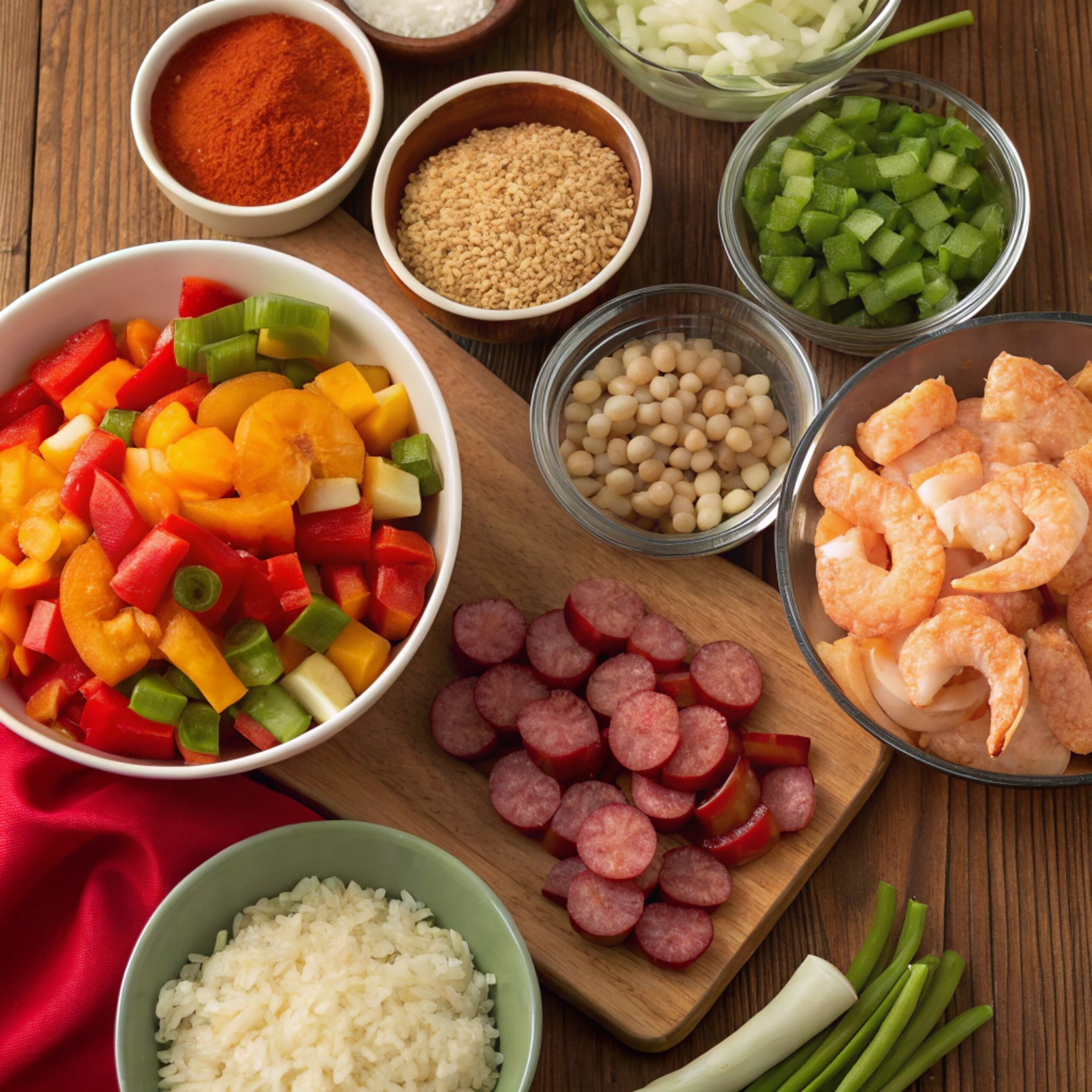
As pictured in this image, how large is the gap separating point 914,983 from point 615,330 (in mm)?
1223

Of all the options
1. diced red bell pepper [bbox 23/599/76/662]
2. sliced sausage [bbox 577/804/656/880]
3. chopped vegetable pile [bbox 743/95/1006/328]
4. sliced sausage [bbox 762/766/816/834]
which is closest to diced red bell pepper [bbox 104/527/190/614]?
diced red bell pepper [bbox 23/599/76/662]

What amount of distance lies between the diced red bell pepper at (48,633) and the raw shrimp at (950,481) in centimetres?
127

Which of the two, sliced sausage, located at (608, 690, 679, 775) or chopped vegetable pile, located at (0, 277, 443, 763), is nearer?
chopped vegetable pile, located at (0, 277, 443, 763)

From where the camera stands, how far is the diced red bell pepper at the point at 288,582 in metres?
1.67

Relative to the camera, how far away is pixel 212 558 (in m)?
1.63

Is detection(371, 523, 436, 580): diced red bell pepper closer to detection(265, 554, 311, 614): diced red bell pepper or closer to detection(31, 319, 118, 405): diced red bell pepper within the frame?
detection(265, 554, 311, 614): diced red bell pepper

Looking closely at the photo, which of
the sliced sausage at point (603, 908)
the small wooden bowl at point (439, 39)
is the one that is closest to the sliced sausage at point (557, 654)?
the sliced sausage at point (603, 908)

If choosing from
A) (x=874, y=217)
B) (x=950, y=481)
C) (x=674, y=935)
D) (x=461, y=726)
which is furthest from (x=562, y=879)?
(x=874, y=217)

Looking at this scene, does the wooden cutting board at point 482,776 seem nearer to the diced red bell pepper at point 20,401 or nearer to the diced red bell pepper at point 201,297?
the diced red bell pepper at point 201,297

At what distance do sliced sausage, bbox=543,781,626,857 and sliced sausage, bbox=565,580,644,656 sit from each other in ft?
0.75

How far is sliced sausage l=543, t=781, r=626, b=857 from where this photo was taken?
1885 mm

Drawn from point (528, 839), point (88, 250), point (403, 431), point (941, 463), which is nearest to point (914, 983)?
point (528, 839)

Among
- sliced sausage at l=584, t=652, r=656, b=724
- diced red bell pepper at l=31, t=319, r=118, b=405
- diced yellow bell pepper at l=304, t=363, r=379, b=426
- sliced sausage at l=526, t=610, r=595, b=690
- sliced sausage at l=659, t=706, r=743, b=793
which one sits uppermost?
diced red bell pepper at l=31, t=319, r=118, b=405

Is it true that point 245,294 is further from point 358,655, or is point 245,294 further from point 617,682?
point 617,682
